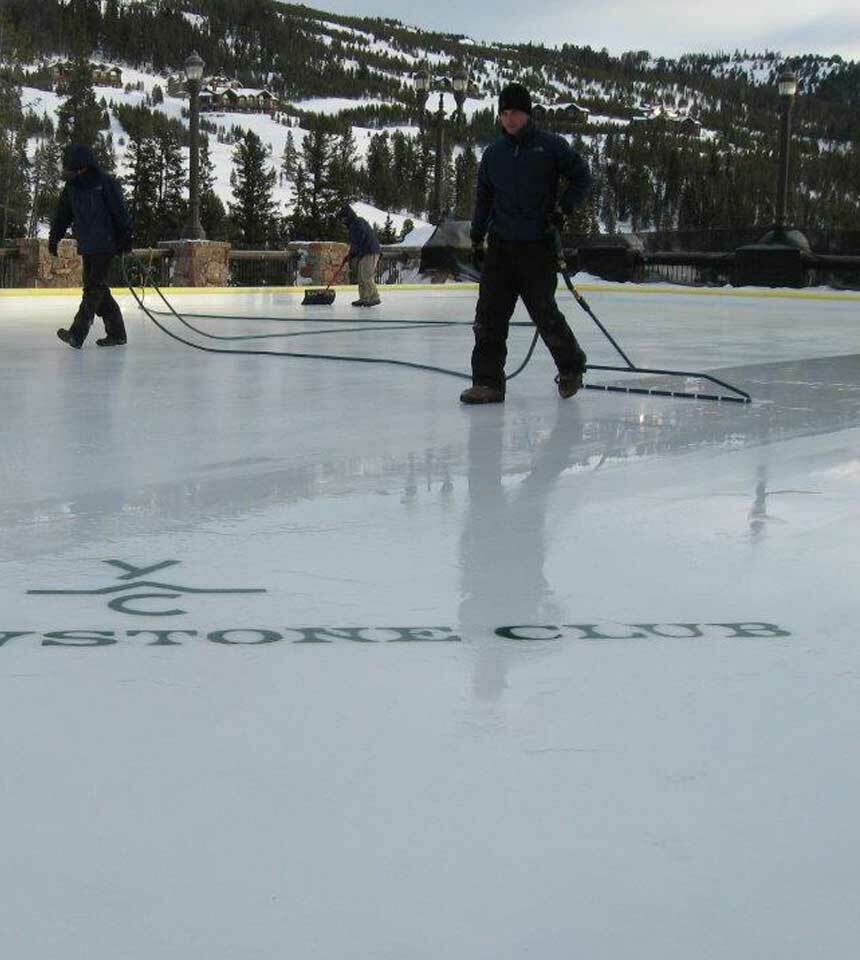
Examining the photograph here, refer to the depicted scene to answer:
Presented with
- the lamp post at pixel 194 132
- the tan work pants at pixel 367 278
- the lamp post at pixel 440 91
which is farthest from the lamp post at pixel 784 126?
the lamp post at pixel 194 132

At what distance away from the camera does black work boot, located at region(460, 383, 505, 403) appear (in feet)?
26.6

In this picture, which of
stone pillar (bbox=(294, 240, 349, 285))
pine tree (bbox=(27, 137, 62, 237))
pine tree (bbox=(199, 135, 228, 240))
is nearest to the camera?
stone pillar (bbox=(294, 240, 349, 285))

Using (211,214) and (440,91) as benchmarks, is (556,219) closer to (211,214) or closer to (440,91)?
(440,91)

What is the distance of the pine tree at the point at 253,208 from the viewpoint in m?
127

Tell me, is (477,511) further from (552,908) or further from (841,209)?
(841,209)

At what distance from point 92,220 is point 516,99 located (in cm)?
494

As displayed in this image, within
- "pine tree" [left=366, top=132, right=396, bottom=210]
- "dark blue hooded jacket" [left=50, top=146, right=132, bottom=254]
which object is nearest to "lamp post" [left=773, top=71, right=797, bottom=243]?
"dark blue hooded jacket" [left=50, top=146, right=132, bottom=254]

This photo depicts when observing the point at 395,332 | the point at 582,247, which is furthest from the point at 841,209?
the point at 395,332

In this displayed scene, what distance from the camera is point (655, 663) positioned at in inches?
119

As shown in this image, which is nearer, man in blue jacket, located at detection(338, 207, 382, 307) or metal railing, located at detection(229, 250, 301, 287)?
man in blue jacket, located at detection(338, 207, 382, 307)

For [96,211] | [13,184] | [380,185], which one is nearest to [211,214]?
[13,184]

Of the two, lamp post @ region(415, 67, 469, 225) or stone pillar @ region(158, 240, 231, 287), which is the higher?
lamp post @ region(415, 67, 469, 225)

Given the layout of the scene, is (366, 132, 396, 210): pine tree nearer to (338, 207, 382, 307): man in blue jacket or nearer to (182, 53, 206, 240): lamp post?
(182, 53, 206, 240): lamp post

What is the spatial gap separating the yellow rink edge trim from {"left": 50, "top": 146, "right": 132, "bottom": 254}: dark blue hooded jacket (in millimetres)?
8735
